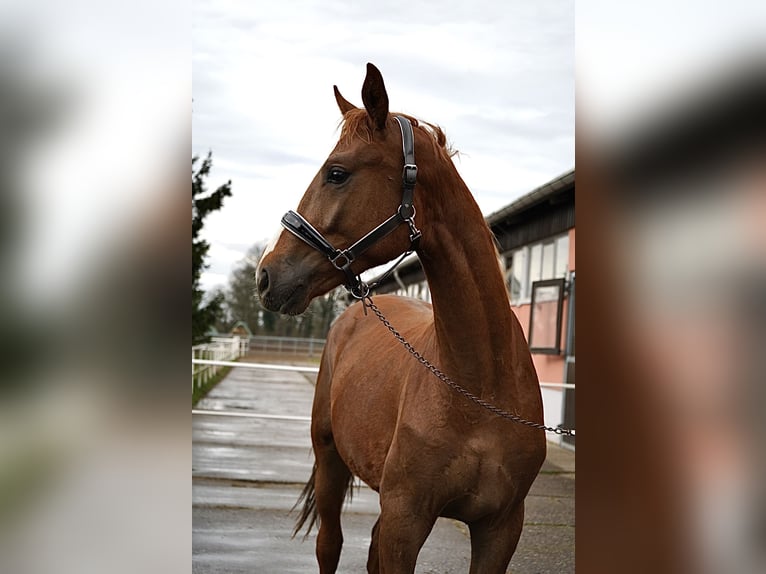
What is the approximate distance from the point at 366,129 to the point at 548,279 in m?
8.24

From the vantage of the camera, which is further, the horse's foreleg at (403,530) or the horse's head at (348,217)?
the horse's foreleg at (403,530)

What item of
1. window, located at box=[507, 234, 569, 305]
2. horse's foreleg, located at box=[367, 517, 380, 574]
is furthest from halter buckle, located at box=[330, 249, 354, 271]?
window, located at box=[507, 234, 569, 305]

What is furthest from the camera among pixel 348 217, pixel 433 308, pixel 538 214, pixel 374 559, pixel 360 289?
pixel 538 214

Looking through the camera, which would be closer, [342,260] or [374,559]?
[342,260]

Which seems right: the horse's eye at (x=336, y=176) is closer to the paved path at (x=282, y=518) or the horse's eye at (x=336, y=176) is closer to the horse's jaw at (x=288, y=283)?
the horse's jaw at (x=288, y=283)

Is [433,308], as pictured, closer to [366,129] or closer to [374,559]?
[366,129]

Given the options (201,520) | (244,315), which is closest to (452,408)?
(201,520)

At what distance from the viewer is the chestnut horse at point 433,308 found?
7.67ft

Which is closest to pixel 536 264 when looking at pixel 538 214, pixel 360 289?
pixel 538 214

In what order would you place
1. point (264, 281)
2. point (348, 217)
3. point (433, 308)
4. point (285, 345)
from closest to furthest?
point (264, 281), point (348, 217), point (433, 308), point (285, 345)

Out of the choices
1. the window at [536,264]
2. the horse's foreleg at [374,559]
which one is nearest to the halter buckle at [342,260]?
the horse's foreleg at [374,559]

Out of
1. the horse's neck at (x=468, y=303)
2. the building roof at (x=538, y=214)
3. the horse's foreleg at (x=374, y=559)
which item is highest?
the building roof at (x=538, y=214)

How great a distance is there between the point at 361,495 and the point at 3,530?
6.67m

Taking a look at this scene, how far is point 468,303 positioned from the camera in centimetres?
251
